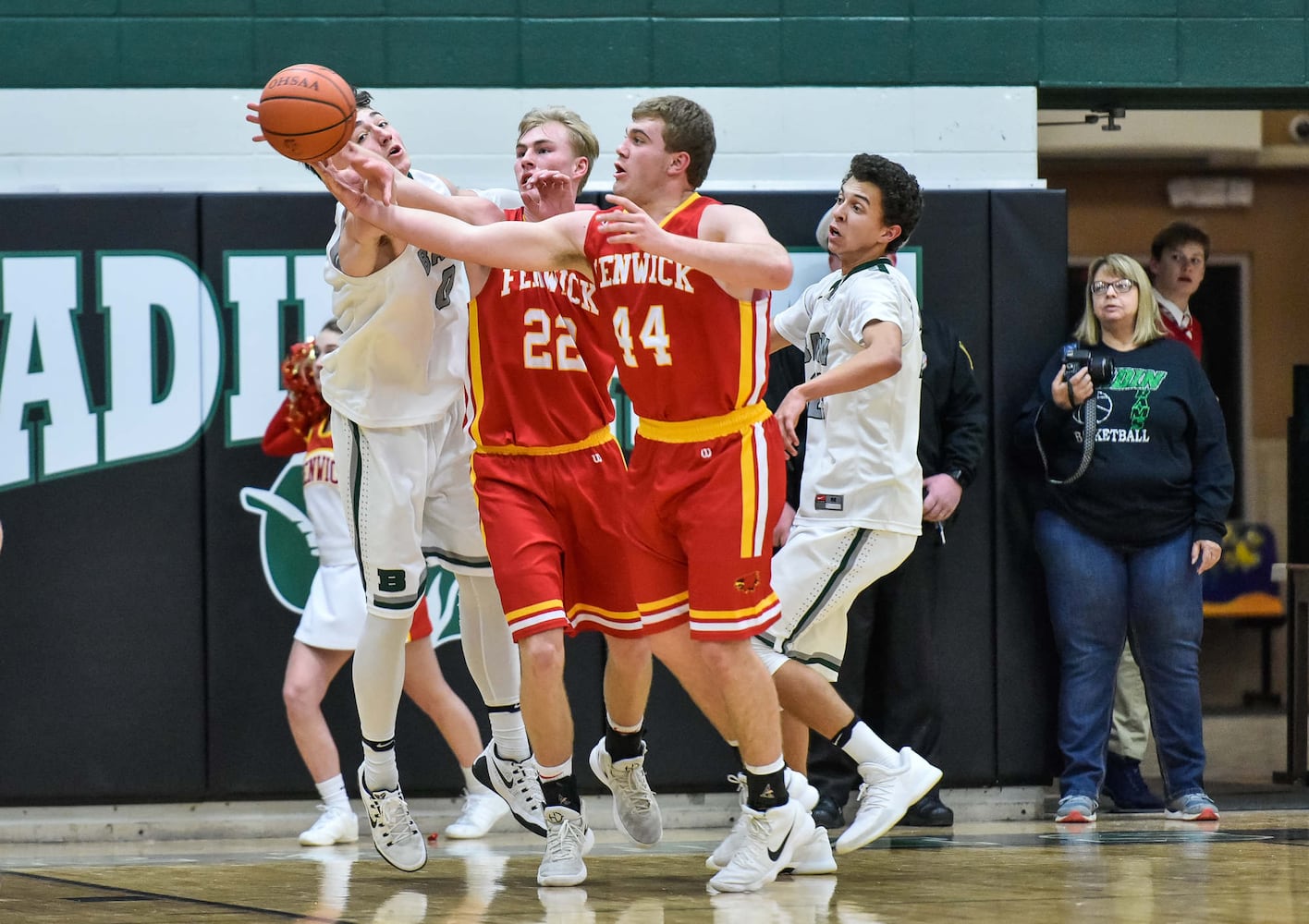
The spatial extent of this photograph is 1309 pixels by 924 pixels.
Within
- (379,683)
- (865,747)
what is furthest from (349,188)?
(865,747)

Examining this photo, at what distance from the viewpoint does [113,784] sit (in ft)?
22.9

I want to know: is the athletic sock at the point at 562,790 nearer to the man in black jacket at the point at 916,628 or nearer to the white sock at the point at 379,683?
the white sock at the point at 379,683

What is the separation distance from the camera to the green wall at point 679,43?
7156 mm

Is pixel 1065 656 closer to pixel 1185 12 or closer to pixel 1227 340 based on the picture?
pixel 1185 12

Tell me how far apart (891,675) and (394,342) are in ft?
8.89

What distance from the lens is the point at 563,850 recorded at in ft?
16.5

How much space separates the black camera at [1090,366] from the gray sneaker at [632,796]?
2.55 metres

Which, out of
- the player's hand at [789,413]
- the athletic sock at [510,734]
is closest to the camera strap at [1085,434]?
the player's hand at [789,413]

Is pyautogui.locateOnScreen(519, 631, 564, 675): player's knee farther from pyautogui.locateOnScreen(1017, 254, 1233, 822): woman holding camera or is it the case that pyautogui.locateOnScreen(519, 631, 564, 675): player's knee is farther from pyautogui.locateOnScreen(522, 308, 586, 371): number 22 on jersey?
pyautogui.locateOnScreen(1017, 254, 1233, 822): woman holding camera

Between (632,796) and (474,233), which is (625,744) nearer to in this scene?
(632,796)

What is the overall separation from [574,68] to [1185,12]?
8.37 feet

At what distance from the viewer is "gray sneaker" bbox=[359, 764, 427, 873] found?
17.0 ft

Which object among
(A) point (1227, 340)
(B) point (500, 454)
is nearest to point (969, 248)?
(B) point (500, 454)

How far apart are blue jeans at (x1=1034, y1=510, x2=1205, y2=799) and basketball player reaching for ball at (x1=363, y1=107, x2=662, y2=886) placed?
238 centimetres
